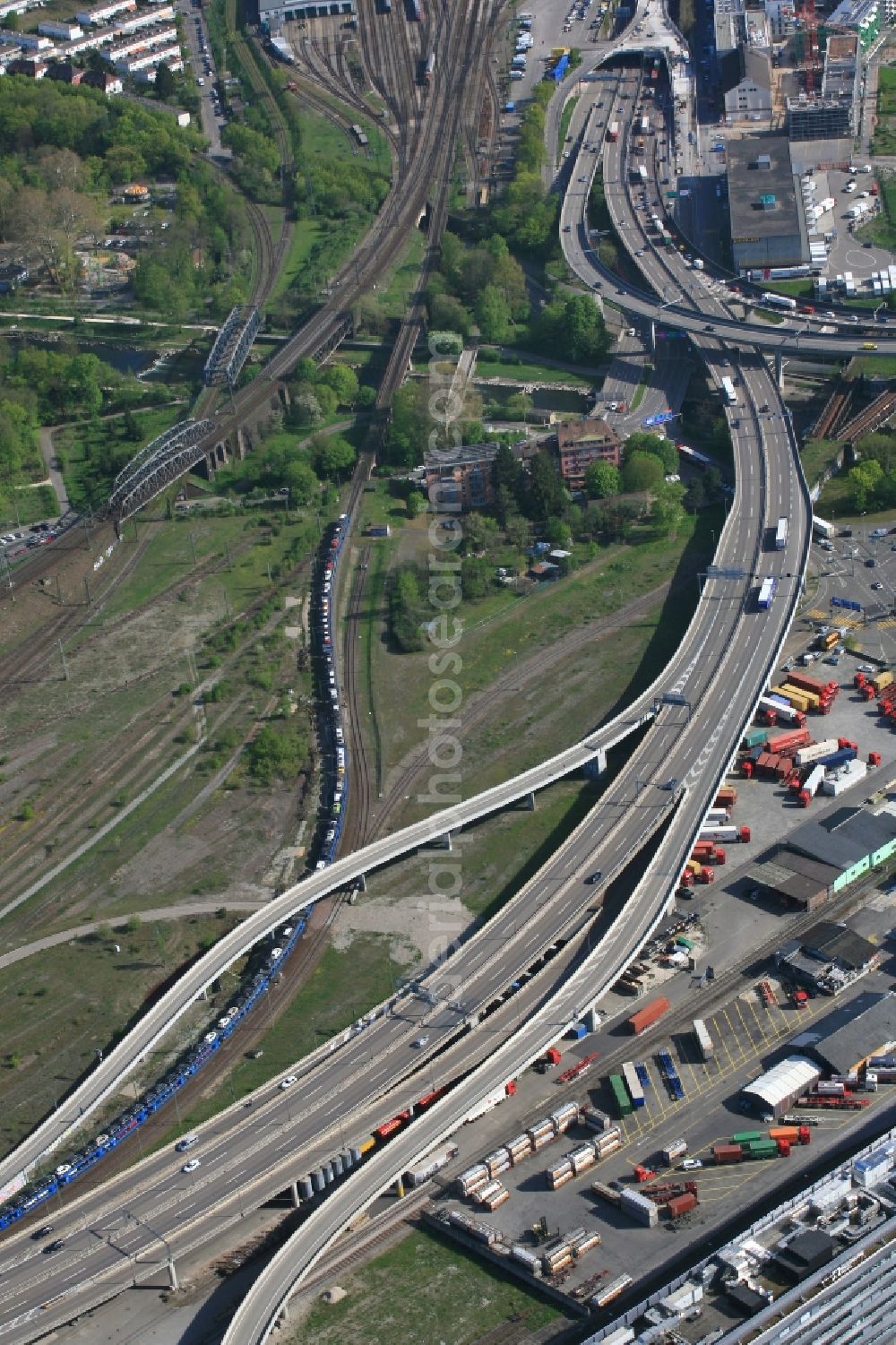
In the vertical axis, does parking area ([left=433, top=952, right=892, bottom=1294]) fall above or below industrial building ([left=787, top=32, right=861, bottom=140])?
below

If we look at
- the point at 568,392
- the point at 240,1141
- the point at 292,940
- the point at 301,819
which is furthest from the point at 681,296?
the point at 240,1141

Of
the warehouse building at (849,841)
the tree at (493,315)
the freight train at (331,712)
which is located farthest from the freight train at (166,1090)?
the tree at (493,315)

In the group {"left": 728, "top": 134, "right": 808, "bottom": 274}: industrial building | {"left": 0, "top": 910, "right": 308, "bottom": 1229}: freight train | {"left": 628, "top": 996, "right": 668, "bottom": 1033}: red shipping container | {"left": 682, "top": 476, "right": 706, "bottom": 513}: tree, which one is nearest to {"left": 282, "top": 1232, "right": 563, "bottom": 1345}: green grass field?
{"left": 0, "top": 910, "right": 308, "bottom": 1229}: freight train

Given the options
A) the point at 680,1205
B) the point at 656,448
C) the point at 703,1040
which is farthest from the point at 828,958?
the point at 656,448

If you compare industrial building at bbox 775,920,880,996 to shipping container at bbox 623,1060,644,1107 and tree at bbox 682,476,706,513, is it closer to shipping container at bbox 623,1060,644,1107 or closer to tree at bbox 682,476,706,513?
shipping container at bbox 623,1060,644,1107

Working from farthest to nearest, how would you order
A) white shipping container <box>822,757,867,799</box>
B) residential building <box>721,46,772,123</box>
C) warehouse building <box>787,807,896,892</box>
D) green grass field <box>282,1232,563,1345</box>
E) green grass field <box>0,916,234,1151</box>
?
residential building <box>721,46,772,123</box> < white shipping container <box>822,757,867,799</box> < warehouse building <box>787,807,896,892</box> < green grass field <box>0,916,234,1151</box> < green grass field <box>282,1232,563,1345</box>

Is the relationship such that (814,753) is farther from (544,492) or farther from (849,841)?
(544,492)
